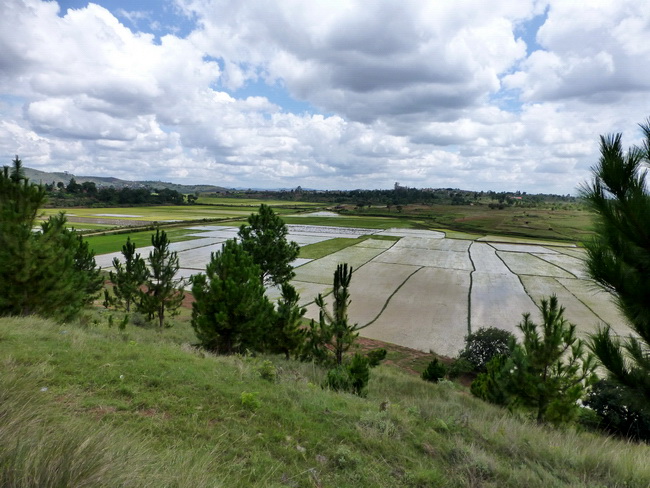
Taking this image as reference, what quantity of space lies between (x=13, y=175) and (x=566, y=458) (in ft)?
61.0

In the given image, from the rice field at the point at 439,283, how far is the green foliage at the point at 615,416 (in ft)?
13.9

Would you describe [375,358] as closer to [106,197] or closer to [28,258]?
[28,258]

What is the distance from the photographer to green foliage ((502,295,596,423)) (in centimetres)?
1044

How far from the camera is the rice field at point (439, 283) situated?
86.2 ft

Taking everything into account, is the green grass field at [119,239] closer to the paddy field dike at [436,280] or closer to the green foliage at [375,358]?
the paddy field dike at [436,280]

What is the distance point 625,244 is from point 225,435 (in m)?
6.80

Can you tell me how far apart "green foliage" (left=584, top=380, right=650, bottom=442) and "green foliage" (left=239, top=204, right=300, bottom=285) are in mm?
20021

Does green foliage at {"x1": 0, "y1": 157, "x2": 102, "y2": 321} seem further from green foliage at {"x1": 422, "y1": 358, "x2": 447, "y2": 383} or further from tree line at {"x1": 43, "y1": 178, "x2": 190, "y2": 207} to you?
tree line at {"x1": 43, "y1": 178, "x2": 190, "y2": 207}

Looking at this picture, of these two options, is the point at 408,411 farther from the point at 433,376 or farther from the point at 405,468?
the point at 433,376

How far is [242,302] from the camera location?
13.0m

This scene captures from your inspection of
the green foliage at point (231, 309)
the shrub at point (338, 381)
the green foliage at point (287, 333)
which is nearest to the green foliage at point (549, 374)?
the shrub at point (338, 381)

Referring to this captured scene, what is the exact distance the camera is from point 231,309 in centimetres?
1308

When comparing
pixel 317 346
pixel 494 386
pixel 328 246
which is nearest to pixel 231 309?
pixel 317 346

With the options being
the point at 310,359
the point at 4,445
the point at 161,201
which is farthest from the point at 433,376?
the point at 161,201
